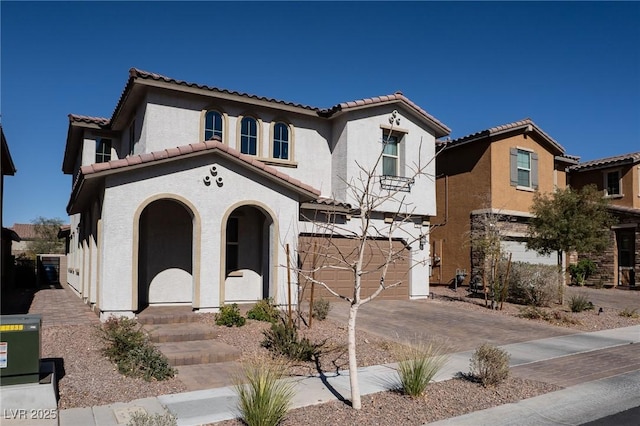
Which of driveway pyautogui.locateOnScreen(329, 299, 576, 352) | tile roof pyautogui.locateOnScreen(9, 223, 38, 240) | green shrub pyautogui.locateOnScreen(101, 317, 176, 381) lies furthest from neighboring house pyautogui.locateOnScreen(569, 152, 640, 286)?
tile roof pyautogui.locateOnScreen(9, 223, 38, 240)

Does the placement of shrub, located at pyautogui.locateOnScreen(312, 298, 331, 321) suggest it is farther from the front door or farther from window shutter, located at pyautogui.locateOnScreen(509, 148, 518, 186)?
the front door

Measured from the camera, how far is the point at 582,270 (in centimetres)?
2644

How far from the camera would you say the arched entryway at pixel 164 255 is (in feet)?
45.5

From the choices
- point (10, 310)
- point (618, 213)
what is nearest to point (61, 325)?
point (10, 310)

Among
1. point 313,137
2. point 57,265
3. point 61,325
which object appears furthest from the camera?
point 57,265

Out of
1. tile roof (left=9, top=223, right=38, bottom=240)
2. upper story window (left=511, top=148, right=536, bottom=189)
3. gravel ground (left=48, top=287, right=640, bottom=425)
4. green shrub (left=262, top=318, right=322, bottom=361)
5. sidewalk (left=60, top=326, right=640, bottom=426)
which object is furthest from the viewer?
tile roof (left=9, top=223, right=38, bottom=240)

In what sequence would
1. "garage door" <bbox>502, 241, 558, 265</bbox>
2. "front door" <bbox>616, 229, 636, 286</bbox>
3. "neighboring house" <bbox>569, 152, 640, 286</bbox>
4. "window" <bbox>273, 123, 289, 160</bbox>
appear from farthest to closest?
"front door" <bbox>616, 229, 636, 286</bbox> → "neighboring house" <bbox>569, 152, 640, 286</bbox> → "garage door" <bbox>502, 241, 558, 265</bbox> → "window" <bbox>273, 123, 289, 160</bbox>

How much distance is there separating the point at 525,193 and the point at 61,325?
19055 mm

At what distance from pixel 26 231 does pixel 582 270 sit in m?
62.4

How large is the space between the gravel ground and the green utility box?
67cm

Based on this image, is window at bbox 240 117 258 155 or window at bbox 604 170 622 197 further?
window at bbox 604 170 622 197

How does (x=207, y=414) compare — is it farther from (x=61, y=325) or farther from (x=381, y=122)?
(x=381, y=122)

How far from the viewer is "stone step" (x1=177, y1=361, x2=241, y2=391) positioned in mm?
8141

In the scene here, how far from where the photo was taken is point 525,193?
23.2m
